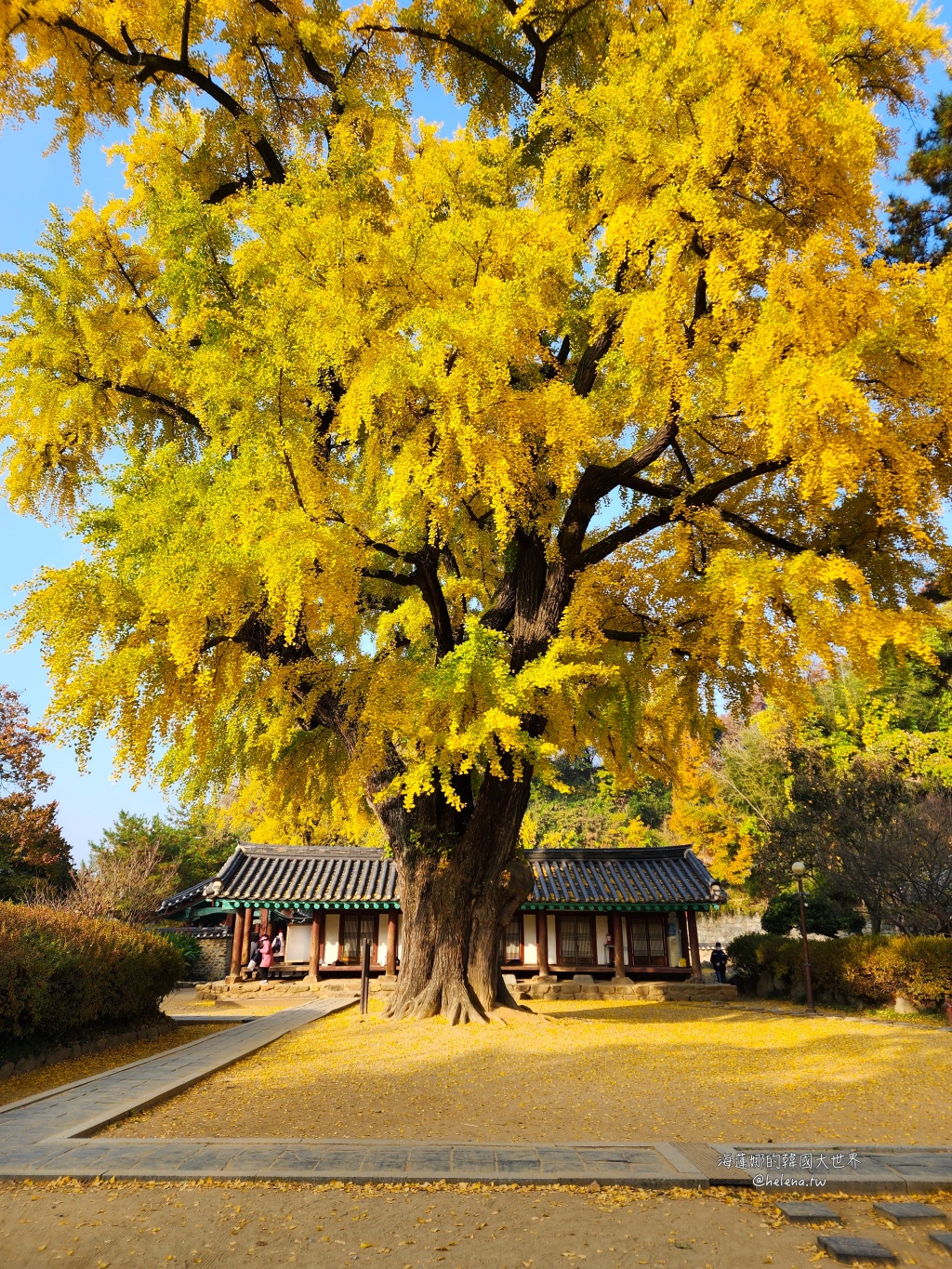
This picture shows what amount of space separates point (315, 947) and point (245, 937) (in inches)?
81.7

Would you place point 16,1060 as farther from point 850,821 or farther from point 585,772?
point 585,772

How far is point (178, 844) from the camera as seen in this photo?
91.0 ft

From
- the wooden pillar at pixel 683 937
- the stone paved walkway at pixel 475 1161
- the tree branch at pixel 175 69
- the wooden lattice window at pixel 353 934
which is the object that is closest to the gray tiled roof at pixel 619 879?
the wooden pillar at pixel 683 937

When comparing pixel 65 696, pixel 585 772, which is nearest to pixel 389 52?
pixel 65 696

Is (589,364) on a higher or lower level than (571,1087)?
higher

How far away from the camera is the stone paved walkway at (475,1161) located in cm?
379

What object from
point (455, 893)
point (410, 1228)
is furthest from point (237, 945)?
point (410, 1228)

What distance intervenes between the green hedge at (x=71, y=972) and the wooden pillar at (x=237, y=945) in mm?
9468

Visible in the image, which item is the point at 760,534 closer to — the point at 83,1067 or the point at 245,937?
the point at 83,1067

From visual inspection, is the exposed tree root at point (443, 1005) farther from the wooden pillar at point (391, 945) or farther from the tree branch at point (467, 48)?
the tree branch at point (467, 48)

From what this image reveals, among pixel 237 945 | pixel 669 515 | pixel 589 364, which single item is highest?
pixel 589 364

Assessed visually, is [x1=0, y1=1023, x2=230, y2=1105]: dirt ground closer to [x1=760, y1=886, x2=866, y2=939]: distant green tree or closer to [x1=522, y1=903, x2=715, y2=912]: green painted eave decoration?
[x1=522, y1=903, x2=715, y2=912]: green painted eave decoration

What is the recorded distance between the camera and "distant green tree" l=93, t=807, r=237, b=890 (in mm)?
25266

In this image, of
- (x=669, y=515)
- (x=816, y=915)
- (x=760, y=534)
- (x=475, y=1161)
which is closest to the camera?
(x=475, y=1161)
